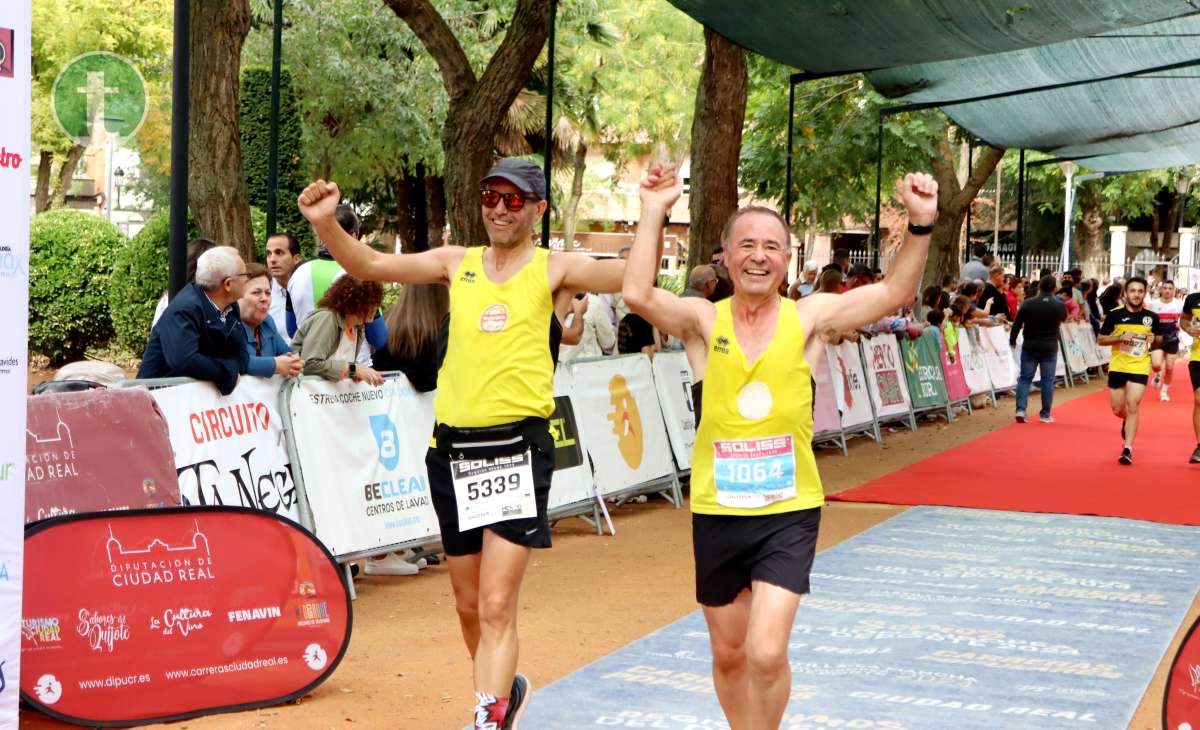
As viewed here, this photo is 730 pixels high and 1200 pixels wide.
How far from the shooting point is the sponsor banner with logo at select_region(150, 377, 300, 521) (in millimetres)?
7570

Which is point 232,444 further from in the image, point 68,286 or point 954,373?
point 68,286

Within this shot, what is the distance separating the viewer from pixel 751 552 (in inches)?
192

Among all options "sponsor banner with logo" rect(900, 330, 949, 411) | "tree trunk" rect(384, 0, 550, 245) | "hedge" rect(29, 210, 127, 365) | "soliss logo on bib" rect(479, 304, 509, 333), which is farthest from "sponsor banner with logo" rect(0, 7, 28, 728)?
"hedge" rect(29, 210, 127, 365)

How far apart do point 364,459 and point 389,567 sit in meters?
0.83

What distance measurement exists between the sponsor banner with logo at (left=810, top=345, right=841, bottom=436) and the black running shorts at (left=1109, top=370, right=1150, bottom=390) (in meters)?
2.96

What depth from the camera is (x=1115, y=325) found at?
54.9 ft

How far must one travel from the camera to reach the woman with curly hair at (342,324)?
348 inches

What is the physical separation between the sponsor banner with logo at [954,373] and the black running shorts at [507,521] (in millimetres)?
16091

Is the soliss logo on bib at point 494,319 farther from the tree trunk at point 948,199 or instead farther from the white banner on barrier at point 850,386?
the tree trunk at point 948,199

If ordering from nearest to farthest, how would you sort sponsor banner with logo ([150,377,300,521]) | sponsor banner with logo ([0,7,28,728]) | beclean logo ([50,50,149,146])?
sponsor banner with logo ([0,7,28,728])
sponsor banner with logo ([150,377,300,521])
beclean logo ([50,50,149,146])

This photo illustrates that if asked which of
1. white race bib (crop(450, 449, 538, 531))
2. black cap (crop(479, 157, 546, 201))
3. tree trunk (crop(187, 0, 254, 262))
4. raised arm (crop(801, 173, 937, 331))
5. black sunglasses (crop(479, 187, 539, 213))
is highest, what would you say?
tree trunk (crop(187, 0, 254, 262))

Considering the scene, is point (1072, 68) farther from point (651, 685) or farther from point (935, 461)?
point (651, 685)

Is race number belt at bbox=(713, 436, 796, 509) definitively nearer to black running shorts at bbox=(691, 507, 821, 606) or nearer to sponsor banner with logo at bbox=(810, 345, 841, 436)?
black running shorts at bbox=(691, 507, 821, 606)

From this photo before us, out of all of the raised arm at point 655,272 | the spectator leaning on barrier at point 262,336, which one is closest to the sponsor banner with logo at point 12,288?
the raised arm at point 655,272
